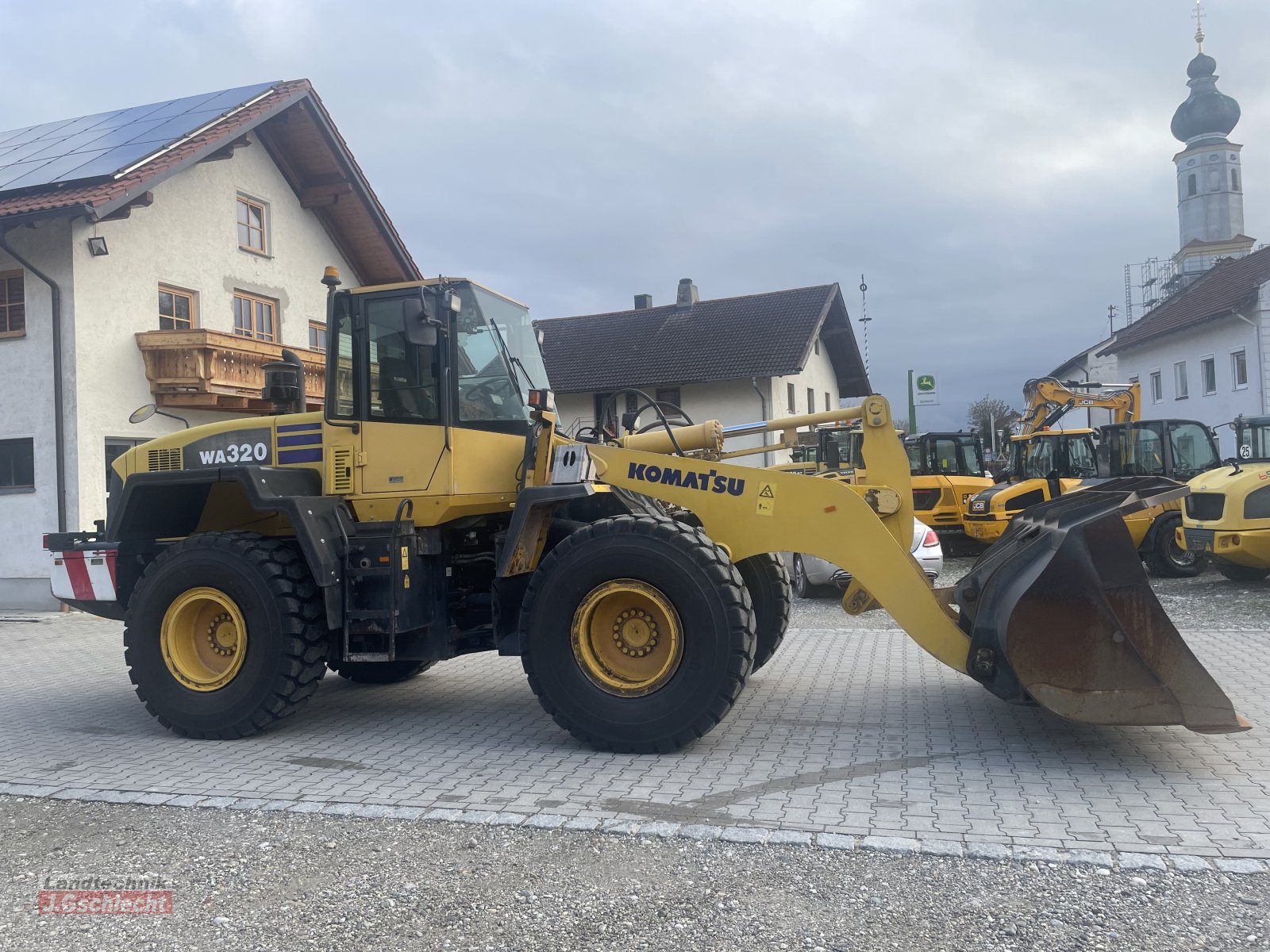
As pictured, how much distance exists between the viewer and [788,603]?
7.38 meters

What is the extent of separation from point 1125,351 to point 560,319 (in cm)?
2223

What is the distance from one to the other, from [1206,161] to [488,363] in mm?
81972

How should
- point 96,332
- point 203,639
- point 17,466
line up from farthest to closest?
point 17,466 < point 96,332 < point 203,639

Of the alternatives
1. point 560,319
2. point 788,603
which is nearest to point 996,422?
point 560,319

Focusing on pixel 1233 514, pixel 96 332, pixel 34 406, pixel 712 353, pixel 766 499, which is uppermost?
pixel 712 353

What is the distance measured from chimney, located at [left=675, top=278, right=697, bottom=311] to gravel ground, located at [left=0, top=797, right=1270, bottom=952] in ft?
106

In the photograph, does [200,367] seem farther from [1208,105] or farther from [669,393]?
[1208,105]

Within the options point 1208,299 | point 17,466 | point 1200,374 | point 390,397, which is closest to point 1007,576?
point 390,397

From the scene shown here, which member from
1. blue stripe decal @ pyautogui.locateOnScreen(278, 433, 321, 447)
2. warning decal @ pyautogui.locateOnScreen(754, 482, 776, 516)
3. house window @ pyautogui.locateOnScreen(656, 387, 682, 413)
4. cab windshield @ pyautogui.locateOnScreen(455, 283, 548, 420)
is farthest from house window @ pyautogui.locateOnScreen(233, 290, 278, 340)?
house window @ pyautogui.locateOnScreen(656, 387, 682, 413)

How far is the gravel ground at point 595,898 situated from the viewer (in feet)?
11.5

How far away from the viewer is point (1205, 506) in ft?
42.0

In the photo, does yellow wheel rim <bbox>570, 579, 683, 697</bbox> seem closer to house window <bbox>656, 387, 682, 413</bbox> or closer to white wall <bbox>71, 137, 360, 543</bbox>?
white wall <bbox>71, 137, 360, 543</bbox>

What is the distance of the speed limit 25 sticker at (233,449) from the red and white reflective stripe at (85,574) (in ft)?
2.87

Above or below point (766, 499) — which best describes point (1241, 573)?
below
